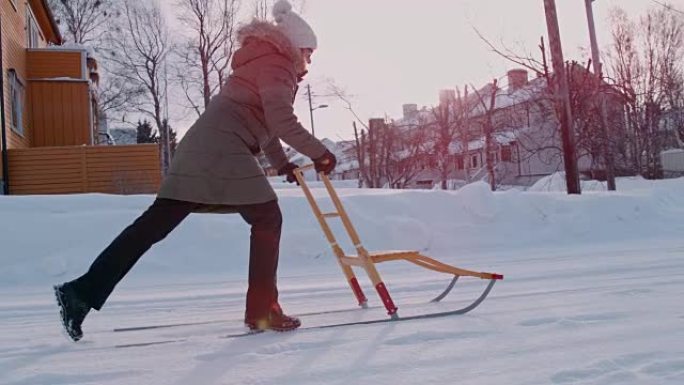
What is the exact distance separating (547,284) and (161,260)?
3.98m

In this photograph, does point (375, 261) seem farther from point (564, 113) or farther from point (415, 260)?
point (564, 113)

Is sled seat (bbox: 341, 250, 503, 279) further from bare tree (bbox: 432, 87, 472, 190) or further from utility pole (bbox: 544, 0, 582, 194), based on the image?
bare tree (bbox: 432, 87, 472, 190)

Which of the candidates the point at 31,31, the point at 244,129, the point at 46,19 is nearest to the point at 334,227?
the point at 244,129

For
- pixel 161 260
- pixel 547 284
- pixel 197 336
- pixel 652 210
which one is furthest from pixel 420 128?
pixel 197 336

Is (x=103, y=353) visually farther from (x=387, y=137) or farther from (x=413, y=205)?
(x=387, y=137)

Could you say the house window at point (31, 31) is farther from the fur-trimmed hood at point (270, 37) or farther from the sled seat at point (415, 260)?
the sled seat at point (415, 260)

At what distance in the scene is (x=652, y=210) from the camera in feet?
31.7

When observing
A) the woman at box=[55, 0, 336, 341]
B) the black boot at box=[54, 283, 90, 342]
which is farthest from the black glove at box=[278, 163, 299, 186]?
the black boot at box=[54, 283, 90, 342]

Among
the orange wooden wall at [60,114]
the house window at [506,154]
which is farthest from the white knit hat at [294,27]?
the house window at [506,154]

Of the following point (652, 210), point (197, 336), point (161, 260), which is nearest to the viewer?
point (197, 336)

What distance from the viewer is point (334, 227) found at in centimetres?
764

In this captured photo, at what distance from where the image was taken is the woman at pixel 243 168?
9.27ft

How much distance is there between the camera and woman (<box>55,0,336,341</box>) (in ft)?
9.27

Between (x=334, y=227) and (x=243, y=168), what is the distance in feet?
15.4
